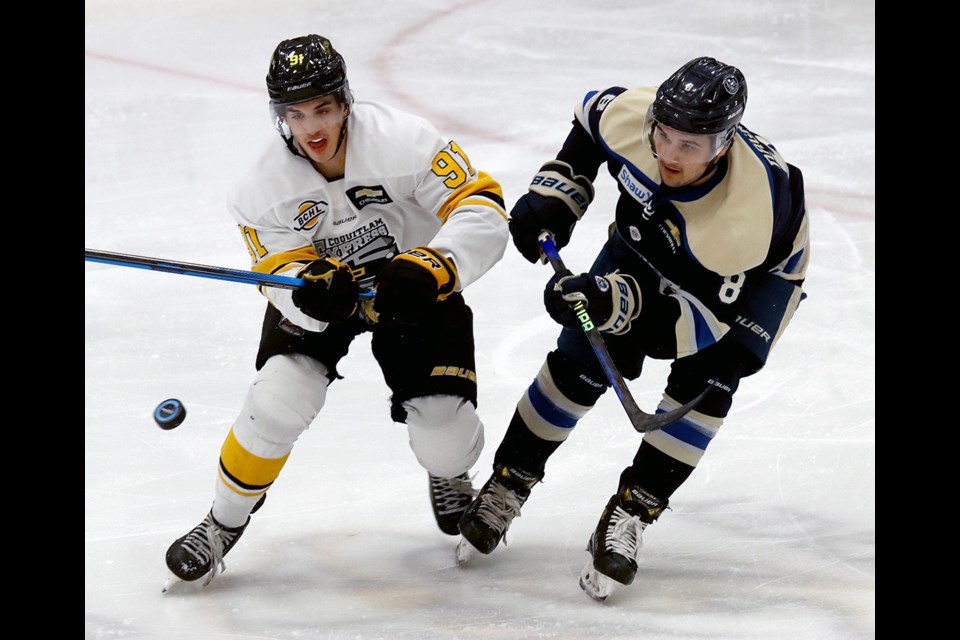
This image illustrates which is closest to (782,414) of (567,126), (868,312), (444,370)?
(868,312)

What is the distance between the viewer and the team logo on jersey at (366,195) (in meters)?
2.50

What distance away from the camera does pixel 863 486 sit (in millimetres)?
2924

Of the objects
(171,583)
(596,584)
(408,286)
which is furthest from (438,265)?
(171,583)

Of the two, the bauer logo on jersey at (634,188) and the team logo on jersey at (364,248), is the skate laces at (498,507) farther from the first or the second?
the bauer logo on jersey at (634,188)

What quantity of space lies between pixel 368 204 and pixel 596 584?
89cm

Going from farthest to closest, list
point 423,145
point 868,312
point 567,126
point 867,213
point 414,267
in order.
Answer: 1. point 567,126
2. point 867,213
3. point 868,312
4. point 423,145
5. point 414,267

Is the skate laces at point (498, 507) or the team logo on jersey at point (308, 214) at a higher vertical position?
the team logo on jersey at point (308, 214)

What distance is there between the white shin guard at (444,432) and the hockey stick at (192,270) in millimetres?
371

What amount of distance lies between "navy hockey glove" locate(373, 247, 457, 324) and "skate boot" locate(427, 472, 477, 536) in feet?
1.62

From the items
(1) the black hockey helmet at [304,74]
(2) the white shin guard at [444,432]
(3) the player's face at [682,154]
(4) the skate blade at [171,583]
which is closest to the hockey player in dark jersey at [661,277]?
(3) the player's face at [682,154]

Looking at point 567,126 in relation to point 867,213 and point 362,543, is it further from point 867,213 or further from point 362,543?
point 362,543

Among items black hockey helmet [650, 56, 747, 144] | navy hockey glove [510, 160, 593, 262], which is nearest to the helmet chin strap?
navy hockey glove [510, 160, 593, 262]

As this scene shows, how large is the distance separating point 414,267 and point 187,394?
1.25 metres

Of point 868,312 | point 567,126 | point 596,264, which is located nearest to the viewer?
point 596,264
